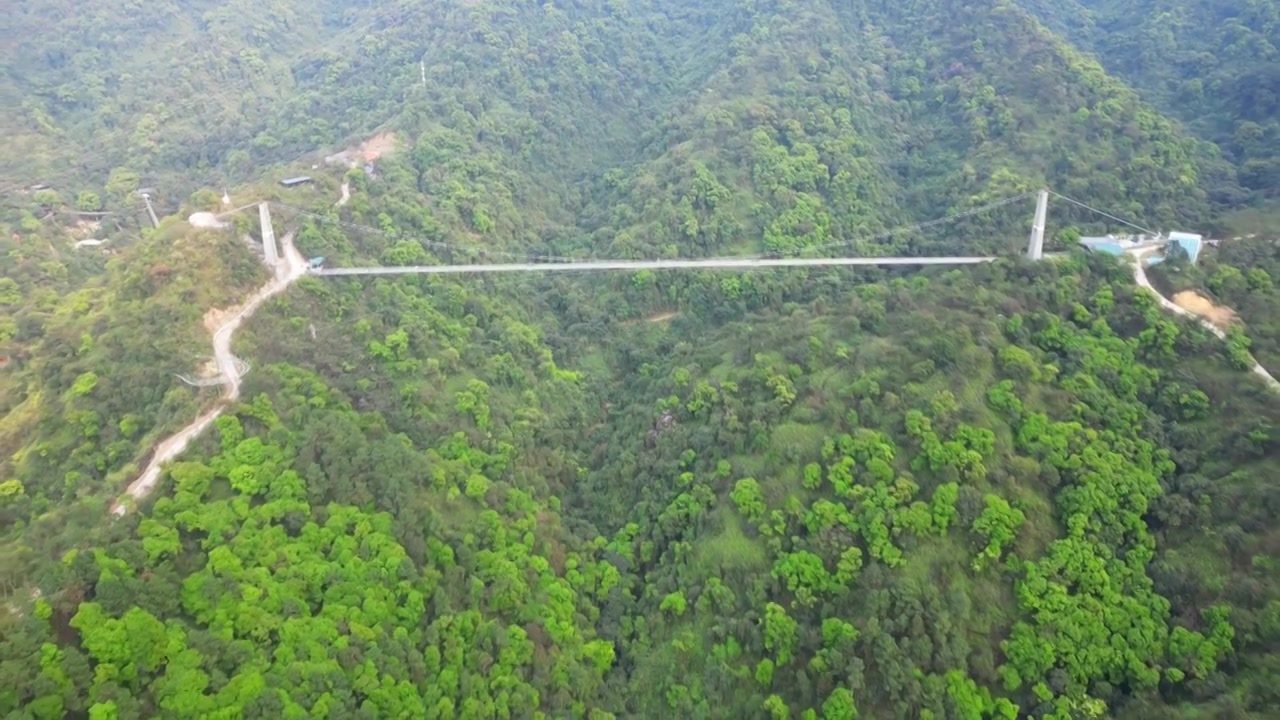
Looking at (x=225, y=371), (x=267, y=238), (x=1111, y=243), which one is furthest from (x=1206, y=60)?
(x=225, y=371)

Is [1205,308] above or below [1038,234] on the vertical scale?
below

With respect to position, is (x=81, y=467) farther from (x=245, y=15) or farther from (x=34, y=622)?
(x=245, y=15)

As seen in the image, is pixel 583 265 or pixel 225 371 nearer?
pixel 225 371

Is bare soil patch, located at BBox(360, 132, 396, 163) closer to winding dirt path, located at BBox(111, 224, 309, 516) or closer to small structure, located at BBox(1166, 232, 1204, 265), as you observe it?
winding dirt path, located at BBox(111, 224, 309, 516)

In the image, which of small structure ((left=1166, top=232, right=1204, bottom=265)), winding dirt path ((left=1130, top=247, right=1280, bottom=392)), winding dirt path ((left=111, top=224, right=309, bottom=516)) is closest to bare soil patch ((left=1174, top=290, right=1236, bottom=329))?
winding dirt path ((left=1130, top=247, right=1280, bottom=392))

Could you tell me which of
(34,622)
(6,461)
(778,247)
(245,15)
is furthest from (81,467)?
(245,15)

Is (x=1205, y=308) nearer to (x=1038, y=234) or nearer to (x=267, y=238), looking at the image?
(x=1038, y=234)
